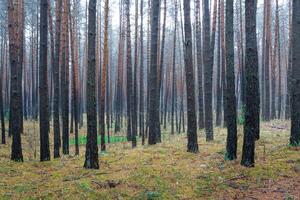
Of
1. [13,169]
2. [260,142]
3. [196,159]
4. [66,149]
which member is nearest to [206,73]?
[260,142]

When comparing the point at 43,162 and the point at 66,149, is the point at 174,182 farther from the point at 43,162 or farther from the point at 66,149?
the point at 66,149

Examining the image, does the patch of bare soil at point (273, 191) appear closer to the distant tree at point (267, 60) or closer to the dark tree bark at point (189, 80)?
the dark tree bark at point (189, 80)

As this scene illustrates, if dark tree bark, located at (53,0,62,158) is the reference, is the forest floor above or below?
below

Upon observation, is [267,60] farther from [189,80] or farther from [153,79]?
[189,80]

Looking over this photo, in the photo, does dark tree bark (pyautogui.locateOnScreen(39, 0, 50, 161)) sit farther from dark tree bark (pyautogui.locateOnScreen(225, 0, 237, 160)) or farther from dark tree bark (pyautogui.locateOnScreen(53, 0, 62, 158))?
dark tree bark (pyautogui.locateOnScreen(225, 0, 237, 160))

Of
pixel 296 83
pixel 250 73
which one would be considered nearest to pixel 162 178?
pixel 250 73

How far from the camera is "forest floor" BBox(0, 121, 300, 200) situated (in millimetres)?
6383

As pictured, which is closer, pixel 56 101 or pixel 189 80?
pixel 189 80

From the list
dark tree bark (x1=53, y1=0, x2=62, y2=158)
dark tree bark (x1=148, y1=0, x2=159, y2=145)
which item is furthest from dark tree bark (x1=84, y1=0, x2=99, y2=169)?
dark tree bark (x1=148, y1=0, x2=159, y2=145)

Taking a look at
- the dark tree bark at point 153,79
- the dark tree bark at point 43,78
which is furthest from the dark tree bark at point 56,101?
the dark tree bark at point 153,79

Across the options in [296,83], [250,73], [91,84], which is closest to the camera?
[250,73]

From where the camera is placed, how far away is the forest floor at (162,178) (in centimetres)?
638

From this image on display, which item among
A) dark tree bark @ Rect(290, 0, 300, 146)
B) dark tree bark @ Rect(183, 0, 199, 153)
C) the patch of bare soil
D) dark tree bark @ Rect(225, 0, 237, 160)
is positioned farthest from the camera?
dark tree bark @ Rect(183, 0, 199, 153)

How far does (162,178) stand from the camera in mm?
7234
